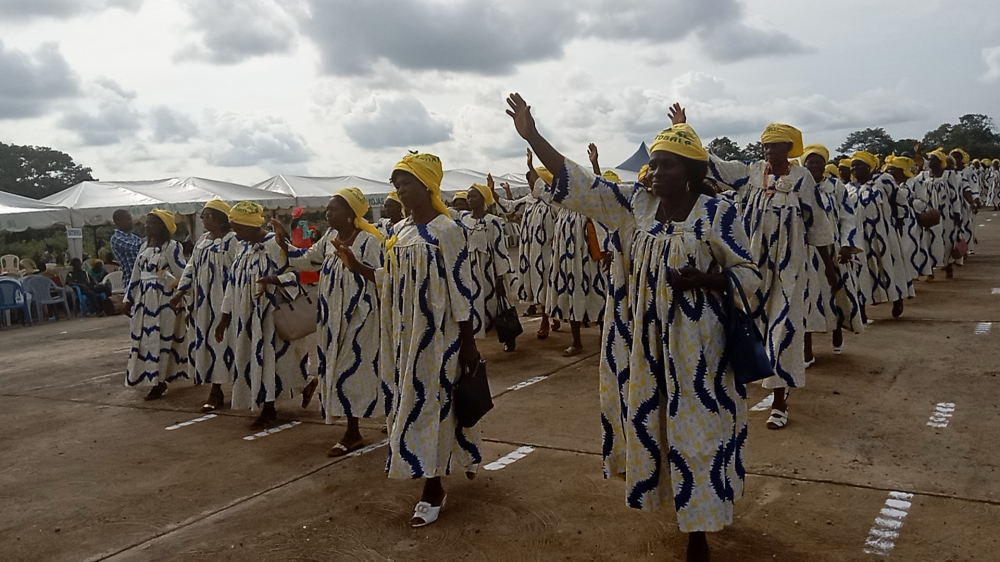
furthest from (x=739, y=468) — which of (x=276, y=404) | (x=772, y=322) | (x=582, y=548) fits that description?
(x=276, y=404)

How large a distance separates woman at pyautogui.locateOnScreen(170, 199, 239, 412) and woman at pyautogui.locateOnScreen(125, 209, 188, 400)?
44cm

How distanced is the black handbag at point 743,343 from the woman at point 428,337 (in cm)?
152

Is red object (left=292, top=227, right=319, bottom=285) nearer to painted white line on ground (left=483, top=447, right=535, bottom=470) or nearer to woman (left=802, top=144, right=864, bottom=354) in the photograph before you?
painted white line on ground (left=483, top=447, right=535, bottom=470)

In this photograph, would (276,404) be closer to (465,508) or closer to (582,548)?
(465,508)

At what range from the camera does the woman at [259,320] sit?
6.45 m

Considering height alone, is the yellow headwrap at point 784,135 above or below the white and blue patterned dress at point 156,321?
above

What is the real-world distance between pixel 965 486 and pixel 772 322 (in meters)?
1.88

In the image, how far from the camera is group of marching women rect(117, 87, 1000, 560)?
11.0 ft

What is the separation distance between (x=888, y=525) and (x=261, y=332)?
4.78m

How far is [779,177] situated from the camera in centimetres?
587

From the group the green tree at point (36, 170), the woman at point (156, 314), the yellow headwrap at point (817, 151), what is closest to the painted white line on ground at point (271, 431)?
the woman at point (156, 314)

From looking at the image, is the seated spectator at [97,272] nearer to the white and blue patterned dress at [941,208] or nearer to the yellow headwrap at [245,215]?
the yellow headwrap at [245,215]

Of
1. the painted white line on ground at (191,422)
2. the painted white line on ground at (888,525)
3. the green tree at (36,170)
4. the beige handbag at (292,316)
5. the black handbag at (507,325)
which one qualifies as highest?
the green tree at (36,170)

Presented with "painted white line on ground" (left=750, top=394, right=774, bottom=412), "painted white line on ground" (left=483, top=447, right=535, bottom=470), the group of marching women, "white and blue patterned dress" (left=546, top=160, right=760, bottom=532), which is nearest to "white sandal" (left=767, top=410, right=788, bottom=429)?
the group of marching women
